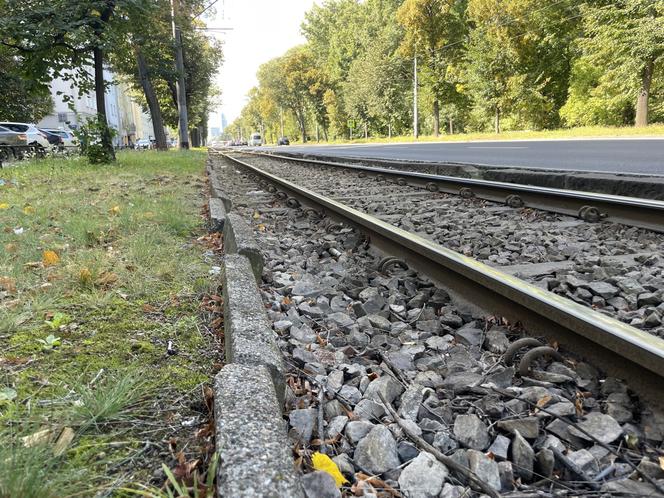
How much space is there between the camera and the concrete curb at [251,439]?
1.08 meters

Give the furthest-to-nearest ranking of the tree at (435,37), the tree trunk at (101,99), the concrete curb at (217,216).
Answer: the tree at (435,37), the tree trunk at (101,99), the concrete curb at (217,216)

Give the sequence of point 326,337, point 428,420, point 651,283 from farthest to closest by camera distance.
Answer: point 651,283
point 326,337
point 428,420

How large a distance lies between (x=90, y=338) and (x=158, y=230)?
93.2 inches

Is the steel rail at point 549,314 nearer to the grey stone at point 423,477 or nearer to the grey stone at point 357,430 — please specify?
the grey stone at point 423,477

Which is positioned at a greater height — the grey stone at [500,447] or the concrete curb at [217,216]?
the concrete curb at [217,216]

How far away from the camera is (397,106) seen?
5497 centimetres

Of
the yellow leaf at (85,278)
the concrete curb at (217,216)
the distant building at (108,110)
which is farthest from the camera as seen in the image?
the distant building at (108,110)

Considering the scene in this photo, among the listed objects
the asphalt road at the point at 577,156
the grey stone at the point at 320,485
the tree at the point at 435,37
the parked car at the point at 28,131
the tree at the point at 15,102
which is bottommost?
the grey stone at the point at 320,485

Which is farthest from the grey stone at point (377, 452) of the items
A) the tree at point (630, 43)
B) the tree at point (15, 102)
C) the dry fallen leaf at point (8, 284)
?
the tree at point (15, 102)

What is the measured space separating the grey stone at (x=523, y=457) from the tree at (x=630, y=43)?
30.6m

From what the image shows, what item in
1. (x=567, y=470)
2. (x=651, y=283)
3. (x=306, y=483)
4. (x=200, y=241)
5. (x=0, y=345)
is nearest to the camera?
(x=306, y=483)

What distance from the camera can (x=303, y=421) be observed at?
5.54 feet

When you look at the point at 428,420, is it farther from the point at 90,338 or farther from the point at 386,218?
the point at 386,218

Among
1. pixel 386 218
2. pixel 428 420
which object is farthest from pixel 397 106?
pixel 428 420
